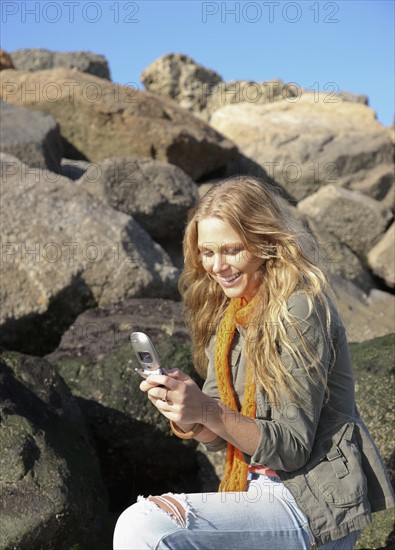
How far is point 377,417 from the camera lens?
3.97 metres

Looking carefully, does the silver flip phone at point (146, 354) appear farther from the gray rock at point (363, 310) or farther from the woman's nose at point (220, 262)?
the gray rock at point (363, 310)

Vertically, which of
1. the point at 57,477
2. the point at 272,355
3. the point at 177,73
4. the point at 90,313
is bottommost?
the point at 177,73

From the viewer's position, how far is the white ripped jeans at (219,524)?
2.23 metres

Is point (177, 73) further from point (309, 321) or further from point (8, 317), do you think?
point (309, 321)

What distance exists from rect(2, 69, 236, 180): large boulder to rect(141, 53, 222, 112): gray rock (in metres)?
5.74

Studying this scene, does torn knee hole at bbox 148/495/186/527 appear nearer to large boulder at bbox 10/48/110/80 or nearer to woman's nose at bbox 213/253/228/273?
woman's nose at bbox 213/253/228/273

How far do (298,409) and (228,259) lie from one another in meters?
0.54

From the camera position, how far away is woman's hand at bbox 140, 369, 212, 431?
2.32 meters

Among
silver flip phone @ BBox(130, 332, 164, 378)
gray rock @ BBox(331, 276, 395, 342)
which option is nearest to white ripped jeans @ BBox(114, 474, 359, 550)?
silver flip phone @ BBox(130, 332, 164, 378)

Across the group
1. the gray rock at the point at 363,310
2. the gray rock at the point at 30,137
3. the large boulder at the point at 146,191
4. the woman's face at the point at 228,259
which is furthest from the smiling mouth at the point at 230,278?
the gray rock at the point at 30,137

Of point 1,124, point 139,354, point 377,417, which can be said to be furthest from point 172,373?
point 1,124

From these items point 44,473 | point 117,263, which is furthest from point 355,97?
point 44,473

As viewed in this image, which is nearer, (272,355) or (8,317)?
(272,355)

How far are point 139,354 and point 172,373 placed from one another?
0.12m
